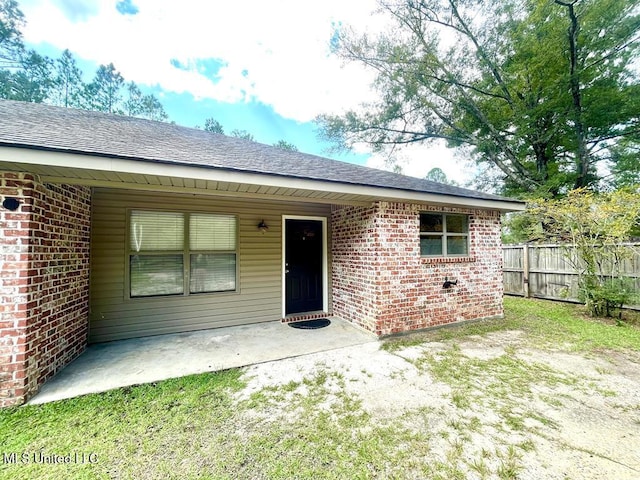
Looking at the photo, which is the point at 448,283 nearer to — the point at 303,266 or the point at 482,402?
the point at 482,402

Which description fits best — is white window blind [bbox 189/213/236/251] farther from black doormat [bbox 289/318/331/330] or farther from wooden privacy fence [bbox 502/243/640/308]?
wooden privacy fence [bbox 502/243/640/308]

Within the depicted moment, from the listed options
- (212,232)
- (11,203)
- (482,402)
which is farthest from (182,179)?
(482,402)

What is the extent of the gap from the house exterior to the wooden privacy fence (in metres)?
2.78

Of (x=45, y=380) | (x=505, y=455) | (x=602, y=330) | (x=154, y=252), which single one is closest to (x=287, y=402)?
(x=505, y=455)

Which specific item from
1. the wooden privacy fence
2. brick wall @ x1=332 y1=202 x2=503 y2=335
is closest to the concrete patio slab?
brick wall @ x1=332 y1=202 x2=503 y2=335

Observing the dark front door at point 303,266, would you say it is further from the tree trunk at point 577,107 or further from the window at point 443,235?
the tree trunk at point 577,107

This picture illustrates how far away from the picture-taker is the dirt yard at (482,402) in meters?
1.87

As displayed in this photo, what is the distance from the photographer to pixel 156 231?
452 cm

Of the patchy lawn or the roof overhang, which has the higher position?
the roof overhang

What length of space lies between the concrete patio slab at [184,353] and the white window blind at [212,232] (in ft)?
4.94

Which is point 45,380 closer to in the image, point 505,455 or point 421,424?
point 421,424

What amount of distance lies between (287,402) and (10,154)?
340 cm

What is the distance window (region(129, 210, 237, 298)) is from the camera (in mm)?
4406

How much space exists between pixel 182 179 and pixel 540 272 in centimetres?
903
